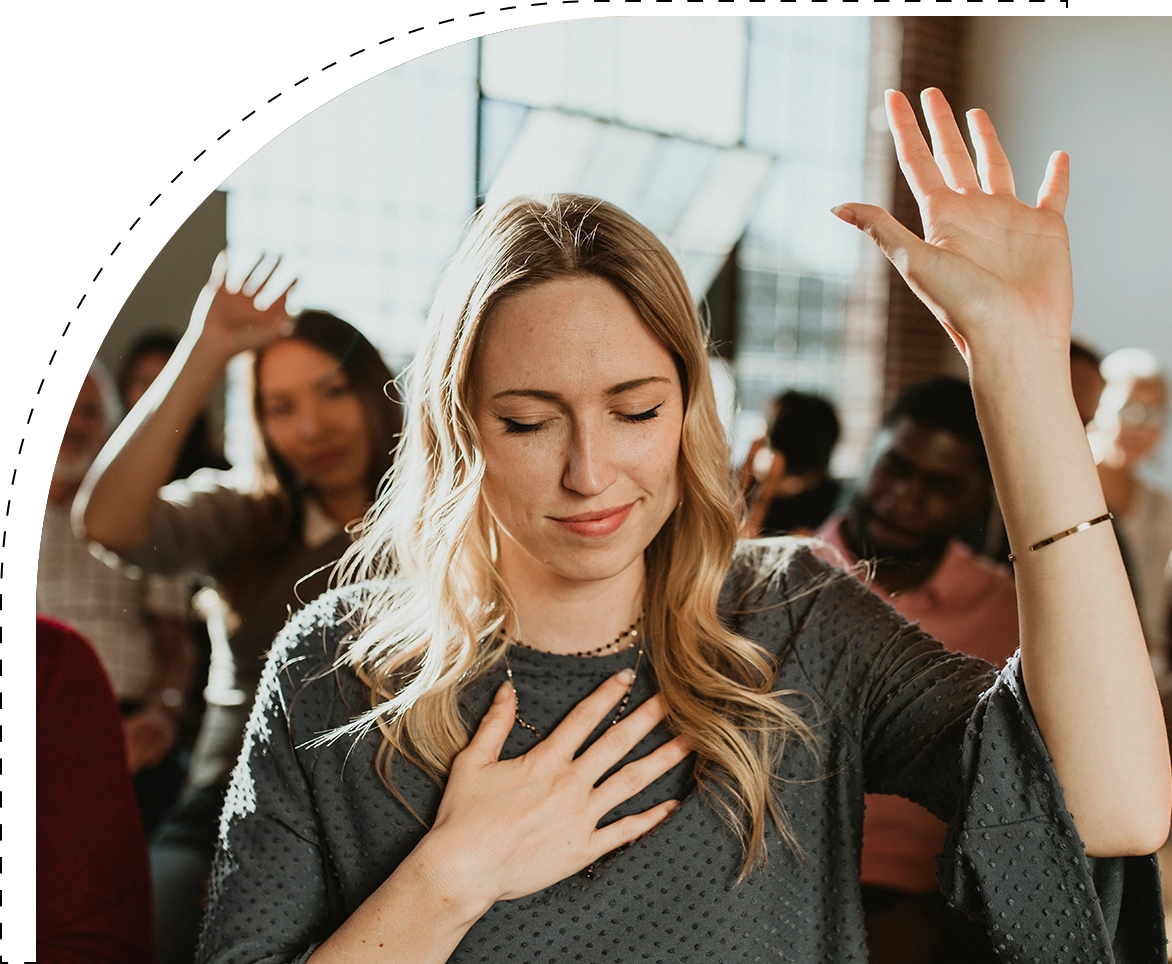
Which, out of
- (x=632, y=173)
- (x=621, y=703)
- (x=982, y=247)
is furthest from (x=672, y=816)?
(x=632, y=173)

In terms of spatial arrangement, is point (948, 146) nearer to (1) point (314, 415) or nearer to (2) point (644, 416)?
(2) point (644, 416)

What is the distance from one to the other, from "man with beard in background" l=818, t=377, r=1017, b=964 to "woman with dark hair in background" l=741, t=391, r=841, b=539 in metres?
0.04

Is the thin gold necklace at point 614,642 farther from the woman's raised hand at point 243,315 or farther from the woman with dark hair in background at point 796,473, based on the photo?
the woman's raised hand at point 243,315

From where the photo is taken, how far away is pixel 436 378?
0.90 metres

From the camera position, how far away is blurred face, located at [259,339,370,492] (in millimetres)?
1059

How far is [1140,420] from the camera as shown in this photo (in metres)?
0.89

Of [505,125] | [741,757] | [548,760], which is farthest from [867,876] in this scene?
[505,125]

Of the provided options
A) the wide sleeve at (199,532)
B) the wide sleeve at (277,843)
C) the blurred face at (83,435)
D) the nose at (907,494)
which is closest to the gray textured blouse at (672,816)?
the wide sleeve at (277,843)

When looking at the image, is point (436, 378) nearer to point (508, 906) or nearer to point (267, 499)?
point (267, 499)

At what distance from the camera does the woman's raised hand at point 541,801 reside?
2.71 ft

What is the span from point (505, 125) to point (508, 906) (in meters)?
0.77

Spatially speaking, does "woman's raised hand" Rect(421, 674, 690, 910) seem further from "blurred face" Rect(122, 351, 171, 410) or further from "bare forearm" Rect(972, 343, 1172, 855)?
"blurred face" Rect(122, 351, 171, 410)

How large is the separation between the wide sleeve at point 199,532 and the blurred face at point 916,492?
690 millimetres

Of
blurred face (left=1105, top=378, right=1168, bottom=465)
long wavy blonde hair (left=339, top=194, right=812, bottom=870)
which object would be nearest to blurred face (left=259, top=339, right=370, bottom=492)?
long wavy blonde hair (left=339, top=194, right=812, bottom=870)
